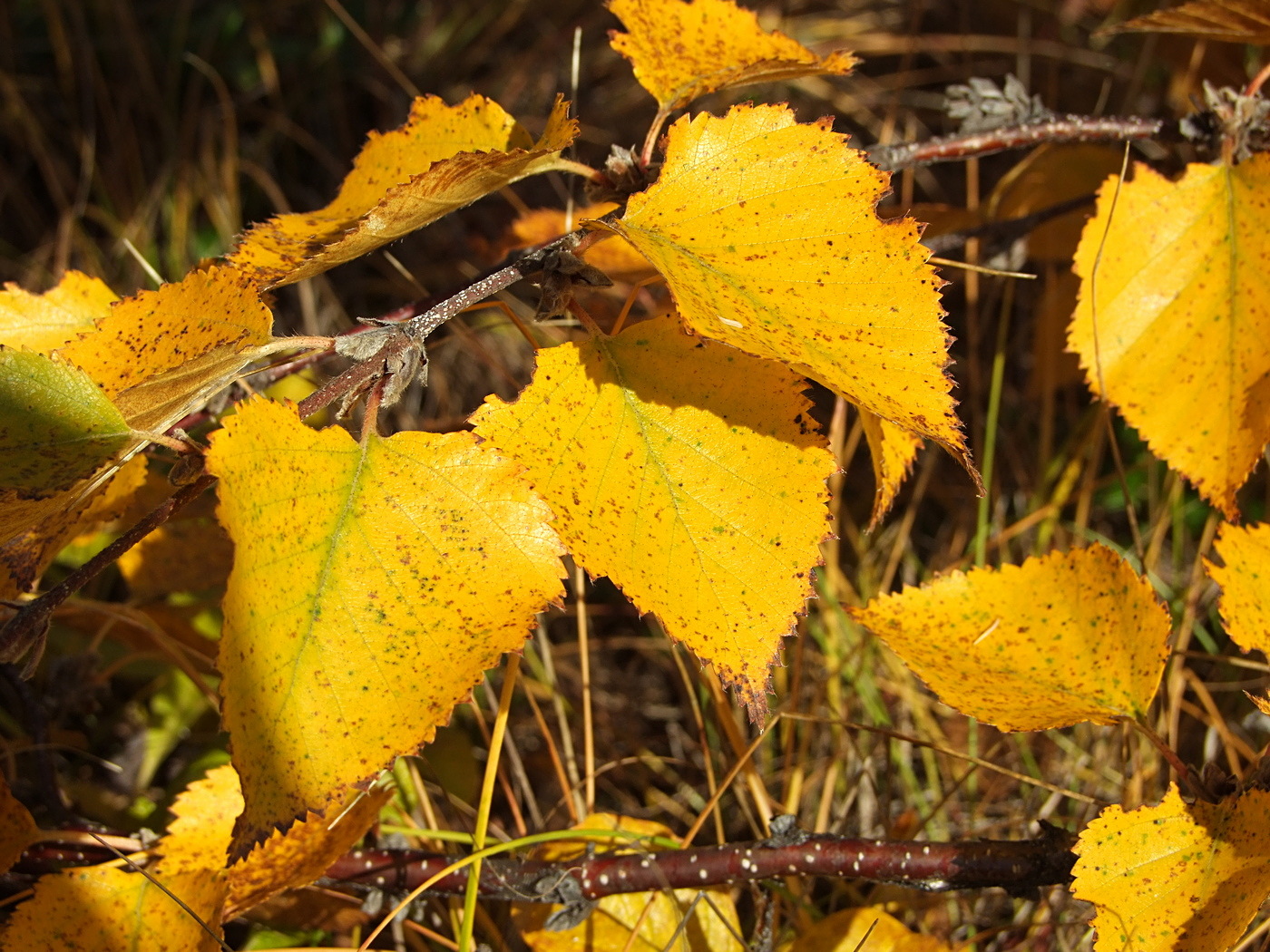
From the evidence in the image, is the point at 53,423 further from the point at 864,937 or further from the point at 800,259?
the point at 864,937

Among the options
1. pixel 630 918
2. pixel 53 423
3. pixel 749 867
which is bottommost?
pixel 630 918

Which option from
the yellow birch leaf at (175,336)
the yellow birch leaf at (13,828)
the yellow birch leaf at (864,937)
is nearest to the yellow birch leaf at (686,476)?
the yellow birch leaf at (175,336)

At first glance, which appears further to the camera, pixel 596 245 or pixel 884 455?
pixel 596 245

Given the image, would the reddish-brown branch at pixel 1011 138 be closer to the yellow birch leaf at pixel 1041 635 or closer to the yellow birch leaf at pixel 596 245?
the yellow birch leaf at pixel 596 245

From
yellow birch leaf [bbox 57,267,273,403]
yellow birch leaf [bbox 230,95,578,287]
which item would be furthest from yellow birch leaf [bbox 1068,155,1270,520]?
yellow birch leaf [bbox 57,267,273,403]

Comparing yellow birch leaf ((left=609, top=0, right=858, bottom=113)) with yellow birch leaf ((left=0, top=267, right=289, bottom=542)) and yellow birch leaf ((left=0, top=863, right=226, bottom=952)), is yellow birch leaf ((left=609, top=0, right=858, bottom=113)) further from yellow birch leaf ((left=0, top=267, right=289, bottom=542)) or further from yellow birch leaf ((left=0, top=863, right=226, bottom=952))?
yellow birch leaf ((left=0, top=863, right=226, bottom=952))

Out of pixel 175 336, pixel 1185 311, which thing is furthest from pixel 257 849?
pixel 1185 311
